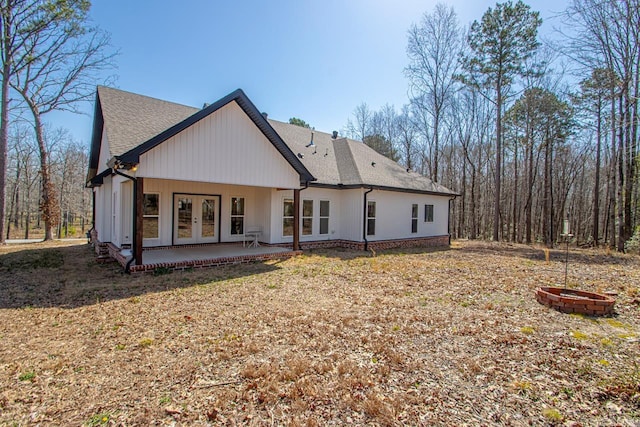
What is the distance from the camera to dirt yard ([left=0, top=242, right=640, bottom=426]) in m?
2.80

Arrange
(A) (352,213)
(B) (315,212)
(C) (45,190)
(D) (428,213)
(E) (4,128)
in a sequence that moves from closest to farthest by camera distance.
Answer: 1. (B) (315,212)
2. (A) (352,213)
3. (E) (4,128)
4. (D) (428,213)
5. (C) (45,190)

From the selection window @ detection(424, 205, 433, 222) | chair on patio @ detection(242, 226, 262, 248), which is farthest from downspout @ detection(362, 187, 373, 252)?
window @ detection(424, 205, 433, 222)

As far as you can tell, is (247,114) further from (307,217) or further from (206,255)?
(307,217)

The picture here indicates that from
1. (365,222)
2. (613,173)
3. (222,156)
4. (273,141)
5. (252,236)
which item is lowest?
(252,236)

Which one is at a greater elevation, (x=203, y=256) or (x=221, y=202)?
(x=221, y=202)

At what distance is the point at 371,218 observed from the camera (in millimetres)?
13812

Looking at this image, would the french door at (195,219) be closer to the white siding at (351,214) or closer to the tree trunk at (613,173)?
the white siding at (351,214)

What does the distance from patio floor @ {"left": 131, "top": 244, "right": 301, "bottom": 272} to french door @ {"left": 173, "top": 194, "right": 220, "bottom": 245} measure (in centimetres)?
52

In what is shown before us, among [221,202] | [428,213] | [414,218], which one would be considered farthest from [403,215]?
[221,202]

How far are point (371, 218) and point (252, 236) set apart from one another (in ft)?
16.9

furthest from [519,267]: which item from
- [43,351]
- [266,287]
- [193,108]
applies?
[193,108]

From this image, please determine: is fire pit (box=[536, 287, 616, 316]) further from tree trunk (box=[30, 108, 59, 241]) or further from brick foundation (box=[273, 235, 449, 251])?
tree trunk (box=[30, 108, 59, 241])

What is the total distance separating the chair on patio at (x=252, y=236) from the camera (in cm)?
1152

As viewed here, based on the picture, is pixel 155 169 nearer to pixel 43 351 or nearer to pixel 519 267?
pixel 43 351
